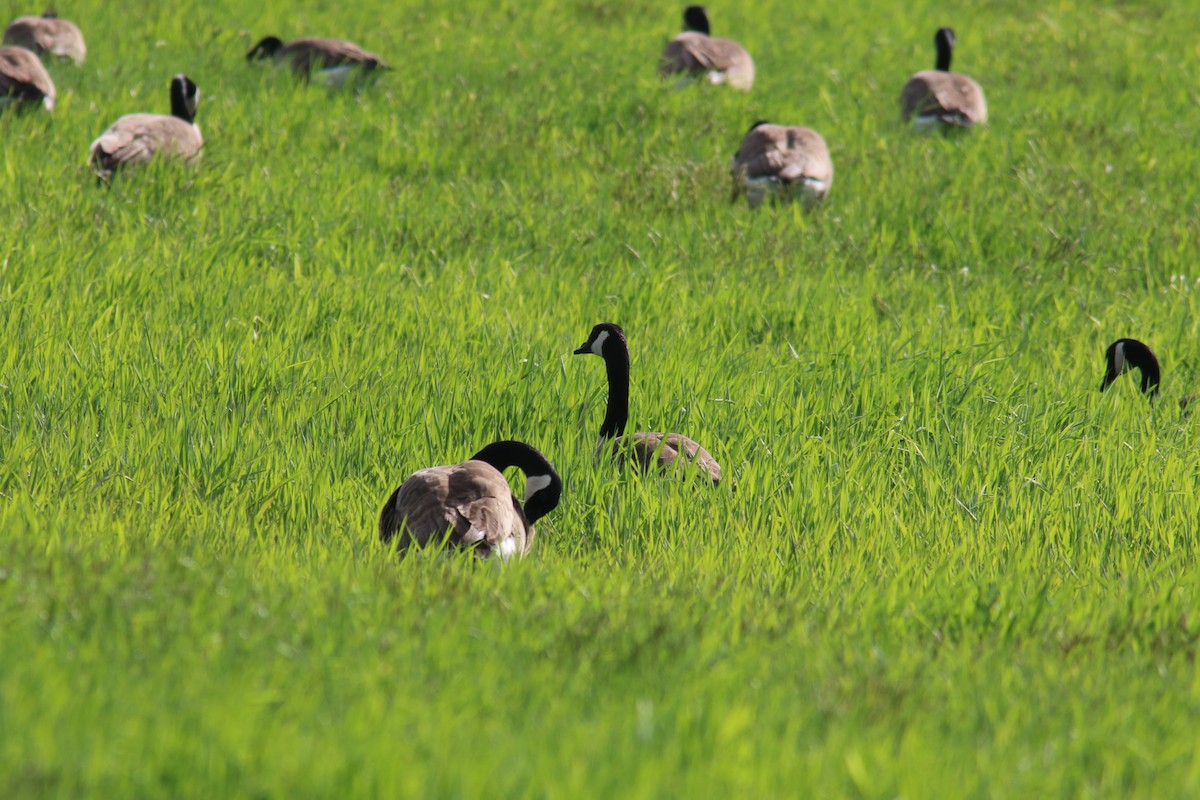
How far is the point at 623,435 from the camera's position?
18.0ft

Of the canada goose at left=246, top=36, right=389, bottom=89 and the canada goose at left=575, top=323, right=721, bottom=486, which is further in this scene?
the canada goose at left=246, top=36, right=389, bottom=89

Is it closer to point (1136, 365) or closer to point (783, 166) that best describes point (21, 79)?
point (783, 166)

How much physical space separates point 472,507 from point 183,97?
22.5ft

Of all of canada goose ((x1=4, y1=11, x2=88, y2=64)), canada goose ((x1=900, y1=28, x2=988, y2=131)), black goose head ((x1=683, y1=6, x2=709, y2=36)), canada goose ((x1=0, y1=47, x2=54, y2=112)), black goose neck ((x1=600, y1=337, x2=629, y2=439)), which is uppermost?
black goose head ((x1=683, y1=6, x2=709, y2=36))

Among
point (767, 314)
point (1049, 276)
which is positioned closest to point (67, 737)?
point (767, 314)

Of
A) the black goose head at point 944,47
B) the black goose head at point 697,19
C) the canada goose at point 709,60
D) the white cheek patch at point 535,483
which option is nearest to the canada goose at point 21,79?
the canada goose at point 709,60

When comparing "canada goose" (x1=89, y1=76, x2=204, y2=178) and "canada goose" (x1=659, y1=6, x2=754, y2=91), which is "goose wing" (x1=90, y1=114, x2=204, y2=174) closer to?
"canada goose" (x1=89, y1=76, x2=204, y2=178)

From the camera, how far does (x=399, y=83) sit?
12.3 m

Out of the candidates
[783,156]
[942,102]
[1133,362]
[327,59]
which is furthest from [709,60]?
[1133,362]

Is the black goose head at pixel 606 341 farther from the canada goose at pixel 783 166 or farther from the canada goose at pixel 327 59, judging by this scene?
the canada goose at pixel 327 59

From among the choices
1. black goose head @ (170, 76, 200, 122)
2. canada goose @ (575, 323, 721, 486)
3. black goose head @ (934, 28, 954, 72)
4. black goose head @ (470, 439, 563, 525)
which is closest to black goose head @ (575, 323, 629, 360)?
canada goose @ (575, 323, 721, 486)

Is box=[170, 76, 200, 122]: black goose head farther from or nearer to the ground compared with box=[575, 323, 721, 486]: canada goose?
farther from the ground

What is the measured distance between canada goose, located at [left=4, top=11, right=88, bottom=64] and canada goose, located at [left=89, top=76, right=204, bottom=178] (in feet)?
11.5

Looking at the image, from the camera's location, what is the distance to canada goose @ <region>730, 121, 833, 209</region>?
389 inches
